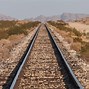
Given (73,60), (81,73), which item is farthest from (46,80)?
(73,60)

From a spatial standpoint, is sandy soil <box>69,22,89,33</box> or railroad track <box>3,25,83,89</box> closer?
railroad track <box>3,25,83,89</box>

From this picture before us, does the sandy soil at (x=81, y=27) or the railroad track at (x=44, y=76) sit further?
the sandy soil at (x=81, y=27)

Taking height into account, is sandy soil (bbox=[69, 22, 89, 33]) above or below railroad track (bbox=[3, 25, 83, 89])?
below

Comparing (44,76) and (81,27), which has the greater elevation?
(44,76)

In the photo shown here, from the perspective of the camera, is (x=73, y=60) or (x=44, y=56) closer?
(x=73, y=60)

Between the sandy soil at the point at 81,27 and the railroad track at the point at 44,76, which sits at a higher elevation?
the railroad track at the point at 44,76

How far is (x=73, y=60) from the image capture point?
14766 mm

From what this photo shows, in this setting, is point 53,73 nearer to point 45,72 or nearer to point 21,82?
point 45,72

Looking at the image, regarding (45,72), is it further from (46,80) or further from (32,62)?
(32,62)

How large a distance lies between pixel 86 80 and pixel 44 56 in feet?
18.4

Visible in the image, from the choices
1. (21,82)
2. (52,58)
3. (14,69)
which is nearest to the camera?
(21,82)

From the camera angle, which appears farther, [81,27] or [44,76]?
[81,27]

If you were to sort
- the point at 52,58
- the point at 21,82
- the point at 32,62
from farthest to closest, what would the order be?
the point at 52,58 < the point at 32,62 < the point at 21,82

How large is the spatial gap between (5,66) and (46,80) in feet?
10.8
